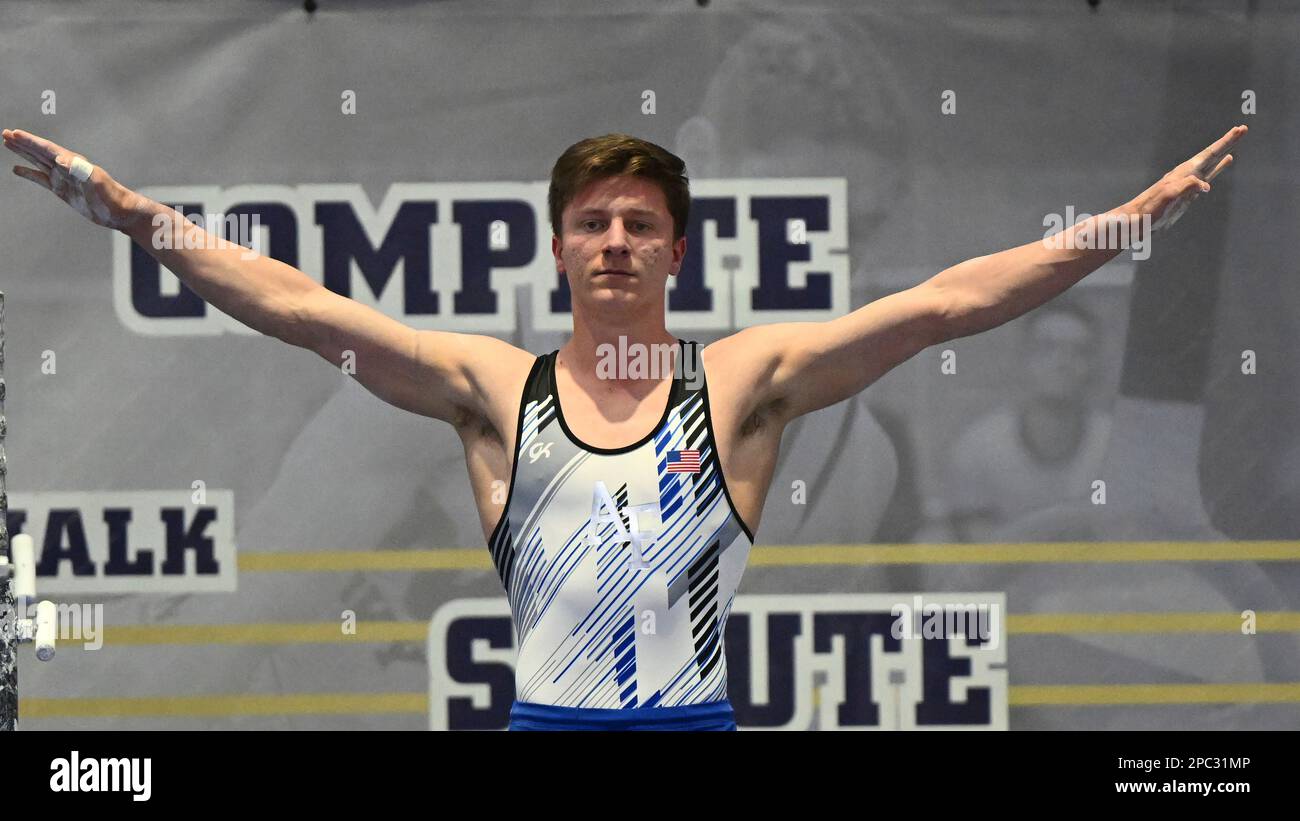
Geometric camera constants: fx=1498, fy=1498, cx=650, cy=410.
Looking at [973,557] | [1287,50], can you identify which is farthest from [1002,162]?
[973,557]

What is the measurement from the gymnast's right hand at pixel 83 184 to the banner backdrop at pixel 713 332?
171cm

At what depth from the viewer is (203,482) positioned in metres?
4.87

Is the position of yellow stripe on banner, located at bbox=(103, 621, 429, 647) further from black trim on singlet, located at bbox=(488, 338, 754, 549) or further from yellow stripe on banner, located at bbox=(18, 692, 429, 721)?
black trim on singlet, located at bbox=(488, 338, 754, 549)

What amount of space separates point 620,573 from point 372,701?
1994 millimetres

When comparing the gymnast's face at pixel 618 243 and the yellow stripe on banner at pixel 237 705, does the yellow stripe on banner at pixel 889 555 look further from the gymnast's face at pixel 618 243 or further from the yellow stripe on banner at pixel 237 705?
the gymnast's face at pixel 618 243

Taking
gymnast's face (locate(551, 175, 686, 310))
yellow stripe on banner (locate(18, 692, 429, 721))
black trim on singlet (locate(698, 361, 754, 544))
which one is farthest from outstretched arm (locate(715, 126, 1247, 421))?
yellow stripe on banner (locate(18, 692, 429, 721))

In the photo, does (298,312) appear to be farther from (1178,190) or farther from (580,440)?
(1178,190)

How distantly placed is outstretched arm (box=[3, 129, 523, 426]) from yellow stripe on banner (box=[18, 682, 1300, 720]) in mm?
1839

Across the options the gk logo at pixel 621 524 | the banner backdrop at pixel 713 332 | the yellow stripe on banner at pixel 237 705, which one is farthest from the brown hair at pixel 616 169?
the yellow stripe on banner at pixel 237 705

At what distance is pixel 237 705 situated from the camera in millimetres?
4820

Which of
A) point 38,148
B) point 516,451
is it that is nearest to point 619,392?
point 516,451

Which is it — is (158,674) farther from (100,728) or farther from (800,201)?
(800,201)

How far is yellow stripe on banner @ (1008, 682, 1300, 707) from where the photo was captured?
16.0ft
